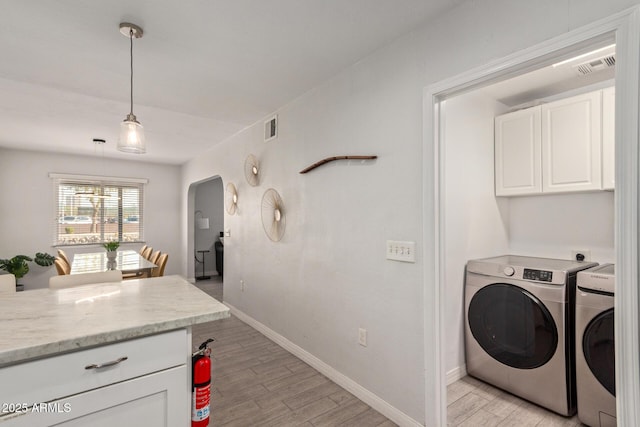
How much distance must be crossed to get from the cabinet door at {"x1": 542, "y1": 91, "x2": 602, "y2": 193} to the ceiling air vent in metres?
0.17

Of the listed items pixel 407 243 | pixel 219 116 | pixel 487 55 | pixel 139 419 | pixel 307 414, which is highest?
pixel 219 116

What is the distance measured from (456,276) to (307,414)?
5.09 feet

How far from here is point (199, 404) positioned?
1330mm

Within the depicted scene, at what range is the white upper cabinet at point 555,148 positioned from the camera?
2297mm

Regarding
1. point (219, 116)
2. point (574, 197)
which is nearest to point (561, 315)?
point (574, 197)

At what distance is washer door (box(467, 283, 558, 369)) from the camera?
2.13m

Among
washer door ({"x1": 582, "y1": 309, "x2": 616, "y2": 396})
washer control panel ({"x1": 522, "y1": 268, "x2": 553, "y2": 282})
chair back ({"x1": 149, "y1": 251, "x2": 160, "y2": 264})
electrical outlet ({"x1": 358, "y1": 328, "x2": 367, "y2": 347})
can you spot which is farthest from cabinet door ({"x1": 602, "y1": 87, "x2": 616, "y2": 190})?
chair back ({"x1": 149, "y1": 251, "x2": 160, "y2": 264})

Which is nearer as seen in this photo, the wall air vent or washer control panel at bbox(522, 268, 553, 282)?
washer control panel at bbox(522, 268, 553, 282)

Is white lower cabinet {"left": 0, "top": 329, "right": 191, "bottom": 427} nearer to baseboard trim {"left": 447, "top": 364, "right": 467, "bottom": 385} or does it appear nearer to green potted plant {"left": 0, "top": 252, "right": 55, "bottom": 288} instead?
baseboard trim {"left": 447, "top": 364, "right": 467, "bottom": 385}

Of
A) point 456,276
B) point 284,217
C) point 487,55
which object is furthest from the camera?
point 284,217

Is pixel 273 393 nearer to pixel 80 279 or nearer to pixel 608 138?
pixel 80 279

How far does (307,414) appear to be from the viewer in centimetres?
209

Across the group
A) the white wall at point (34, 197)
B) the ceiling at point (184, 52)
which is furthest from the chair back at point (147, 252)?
the ceiling at point (184, 52)

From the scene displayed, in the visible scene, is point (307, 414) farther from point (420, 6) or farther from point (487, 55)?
point (420, 6)
